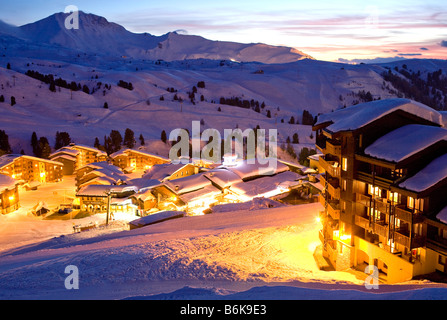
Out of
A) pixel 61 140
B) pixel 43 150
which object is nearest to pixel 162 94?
pixel 61 140

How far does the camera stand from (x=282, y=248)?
45.3 feet

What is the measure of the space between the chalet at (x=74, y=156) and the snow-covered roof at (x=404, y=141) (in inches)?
1468

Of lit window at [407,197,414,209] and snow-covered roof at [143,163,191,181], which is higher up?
lit window at [407,197,414,209]

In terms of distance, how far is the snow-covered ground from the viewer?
7.62 m

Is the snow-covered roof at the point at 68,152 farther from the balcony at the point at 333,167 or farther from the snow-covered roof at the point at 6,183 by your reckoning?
the balcony at the point at 333,167

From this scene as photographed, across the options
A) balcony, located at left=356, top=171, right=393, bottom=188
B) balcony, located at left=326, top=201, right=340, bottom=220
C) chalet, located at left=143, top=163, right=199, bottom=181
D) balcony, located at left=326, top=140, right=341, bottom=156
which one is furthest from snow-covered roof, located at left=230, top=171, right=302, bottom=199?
balcony, located at left=356, top=171, right=393, bottom=188

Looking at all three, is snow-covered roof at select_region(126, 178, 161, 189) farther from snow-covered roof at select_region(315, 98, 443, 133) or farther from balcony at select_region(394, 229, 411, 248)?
balcony at select_region(394, 229, 411, 248)

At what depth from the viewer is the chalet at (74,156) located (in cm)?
4228

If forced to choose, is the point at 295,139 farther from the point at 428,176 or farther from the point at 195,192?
the point at 428,176

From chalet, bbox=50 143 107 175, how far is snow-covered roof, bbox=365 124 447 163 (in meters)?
37.3

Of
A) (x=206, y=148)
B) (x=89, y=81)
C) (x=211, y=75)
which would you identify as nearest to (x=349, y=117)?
(x=206, y=148)

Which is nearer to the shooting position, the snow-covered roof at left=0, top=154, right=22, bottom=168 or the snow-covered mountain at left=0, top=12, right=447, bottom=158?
the snow-covered roof at left=0, top=154, right=22, bottom=168

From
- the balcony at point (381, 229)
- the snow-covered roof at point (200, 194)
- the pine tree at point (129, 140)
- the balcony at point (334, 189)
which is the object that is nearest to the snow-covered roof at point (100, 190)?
the snow-covered roof at point (200, 194)
